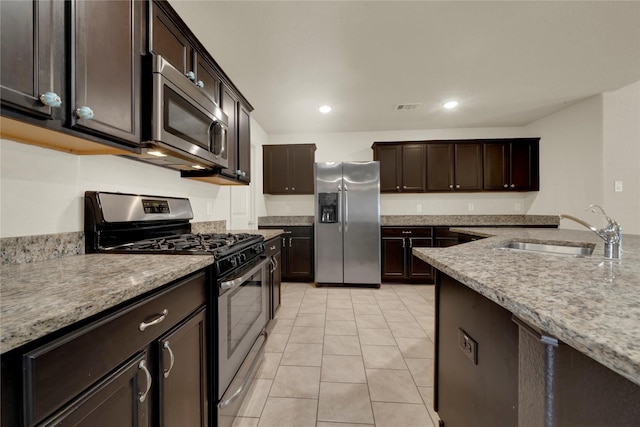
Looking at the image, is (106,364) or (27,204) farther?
(27,204)

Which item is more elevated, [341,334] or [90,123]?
[90,123]

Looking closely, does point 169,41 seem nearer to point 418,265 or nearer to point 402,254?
point 402,254

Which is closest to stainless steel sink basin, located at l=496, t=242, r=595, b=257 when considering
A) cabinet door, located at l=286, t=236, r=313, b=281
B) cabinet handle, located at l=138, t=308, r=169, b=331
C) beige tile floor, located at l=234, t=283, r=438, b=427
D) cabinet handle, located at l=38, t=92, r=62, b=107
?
beige tile floor, located at l=234, t=283, r=438, b=427

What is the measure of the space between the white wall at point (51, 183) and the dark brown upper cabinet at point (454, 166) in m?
3.83

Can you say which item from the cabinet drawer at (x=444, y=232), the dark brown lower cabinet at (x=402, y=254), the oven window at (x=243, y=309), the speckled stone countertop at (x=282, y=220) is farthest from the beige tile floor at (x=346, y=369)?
the speckled stone countertop at (x=282, y=220)

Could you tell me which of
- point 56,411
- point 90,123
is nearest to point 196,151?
point 90,123

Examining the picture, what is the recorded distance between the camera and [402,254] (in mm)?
3773

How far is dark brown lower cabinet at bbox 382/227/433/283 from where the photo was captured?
3754 mm

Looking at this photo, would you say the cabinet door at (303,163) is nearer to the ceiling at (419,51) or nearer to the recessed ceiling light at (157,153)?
the ceiling at (419,51)

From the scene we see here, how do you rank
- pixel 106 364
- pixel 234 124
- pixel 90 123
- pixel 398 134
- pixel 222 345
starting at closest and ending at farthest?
pixel 106 364 → pixel 90 123 → pixel 222 345 → pixel 234 124 → pixel 398 134

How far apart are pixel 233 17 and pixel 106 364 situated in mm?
2095

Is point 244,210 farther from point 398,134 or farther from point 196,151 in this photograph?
point 398,134

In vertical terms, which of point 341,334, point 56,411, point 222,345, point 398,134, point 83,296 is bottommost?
point 341,334

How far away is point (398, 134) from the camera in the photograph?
4.27m
